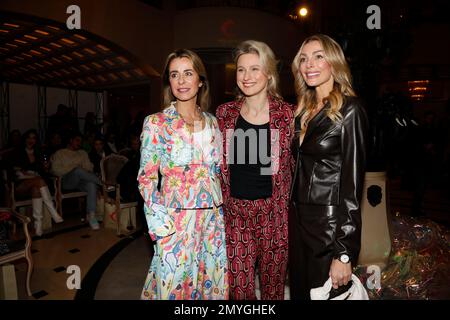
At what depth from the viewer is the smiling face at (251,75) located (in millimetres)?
1860

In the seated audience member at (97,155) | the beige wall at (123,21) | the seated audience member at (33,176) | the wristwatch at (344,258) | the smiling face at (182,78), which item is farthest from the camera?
the seated audience member at (97,155)

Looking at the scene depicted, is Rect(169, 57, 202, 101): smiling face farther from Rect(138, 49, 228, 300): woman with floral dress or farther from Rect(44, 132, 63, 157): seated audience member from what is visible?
Rect(44, 132, 63, 157): seated audience member

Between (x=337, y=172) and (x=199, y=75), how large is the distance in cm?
100

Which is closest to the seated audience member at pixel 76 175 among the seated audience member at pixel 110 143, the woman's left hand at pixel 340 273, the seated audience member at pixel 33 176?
the seated audience member at pixel 33 176

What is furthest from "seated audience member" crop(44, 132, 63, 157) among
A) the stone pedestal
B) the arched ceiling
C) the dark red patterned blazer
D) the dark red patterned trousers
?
the stone pedestal

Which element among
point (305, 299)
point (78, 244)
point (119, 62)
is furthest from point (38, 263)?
point (119, 62)

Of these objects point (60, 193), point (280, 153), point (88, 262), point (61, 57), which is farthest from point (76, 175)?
point (61, 57)

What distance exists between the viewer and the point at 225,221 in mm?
1913

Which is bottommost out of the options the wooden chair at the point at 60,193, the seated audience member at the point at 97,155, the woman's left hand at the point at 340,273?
Result: the wooden chair at the point at 60,193

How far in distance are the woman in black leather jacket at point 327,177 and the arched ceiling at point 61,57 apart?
239 inches

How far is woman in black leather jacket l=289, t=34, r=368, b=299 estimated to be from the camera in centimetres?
143

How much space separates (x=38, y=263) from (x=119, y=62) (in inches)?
293

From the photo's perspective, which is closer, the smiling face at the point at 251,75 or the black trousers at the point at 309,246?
the black trousers at the point at 309,246

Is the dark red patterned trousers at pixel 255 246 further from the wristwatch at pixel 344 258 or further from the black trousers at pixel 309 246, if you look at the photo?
the wristwatch at pixel 344 258
